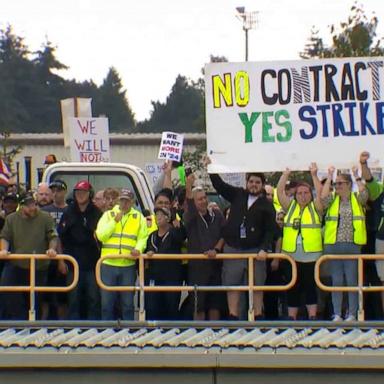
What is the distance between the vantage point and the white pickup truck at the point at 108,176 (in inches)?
458

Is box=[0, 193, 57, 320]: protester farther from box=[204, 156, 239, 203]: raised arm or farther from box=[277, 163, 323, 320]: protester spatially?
box=[277, 163, 323, 320]: protester

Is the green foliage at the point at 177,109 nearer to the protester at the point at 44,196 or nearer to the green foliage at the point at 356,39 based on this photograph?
the green foliage at the point at 356,39

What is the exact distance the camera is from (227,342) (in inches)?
277

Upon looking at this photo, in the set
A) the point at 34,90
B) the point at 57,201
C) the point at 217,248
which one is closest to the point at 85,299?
the point at 217,248

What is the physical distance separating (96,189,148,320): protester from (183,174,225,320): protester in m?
0.43

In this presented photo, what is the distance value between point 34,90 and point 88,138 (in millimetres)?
80561

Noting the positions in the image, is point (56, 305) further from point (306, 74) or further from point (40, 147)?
point (40, 147)

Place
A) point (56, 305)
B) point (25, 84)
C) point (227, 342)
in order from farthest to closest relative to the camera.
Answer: point (25, 84), point (56, 305), point (227, 342)

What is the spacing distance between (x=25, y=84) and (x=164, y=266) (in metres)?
86.8

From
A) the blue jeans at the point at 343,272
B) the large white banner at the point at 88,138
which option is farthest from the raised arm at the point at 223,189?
the large white banner at the point at 88,138

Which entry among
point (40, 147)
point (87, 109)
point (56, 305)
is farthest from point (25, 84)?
point (56, 305)

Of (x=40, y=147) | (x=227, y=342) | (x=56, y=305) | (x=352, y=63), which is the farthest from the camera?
(x=40, y=147)

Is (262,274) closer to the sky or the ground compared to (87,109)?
closer to the ground

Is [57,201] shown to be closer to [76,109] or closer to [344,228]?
[344,228]
